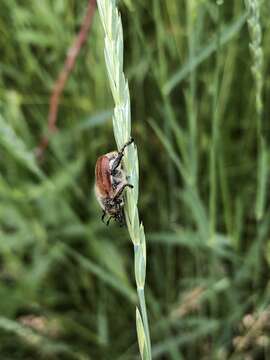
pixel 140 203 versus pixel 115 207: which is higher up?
pixel 140 203

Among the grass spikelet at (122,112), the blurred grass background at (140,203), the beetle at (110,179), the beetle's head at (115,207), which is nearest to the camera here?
the grass spikelet at (122,112)

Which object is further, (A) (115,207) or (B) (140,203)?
(B) (140,203)

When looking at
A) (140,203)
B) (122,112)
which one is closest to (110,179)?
(122,112)

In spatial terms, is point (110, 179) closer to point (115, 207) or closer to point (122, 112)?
point (115, 207)

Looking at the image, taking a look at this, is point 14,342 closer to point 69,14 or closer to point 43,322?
point 43,322

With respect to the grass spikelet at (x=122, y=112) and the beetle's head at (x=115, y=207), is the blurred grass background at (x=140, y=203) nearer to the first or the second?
the beetle's head at (x=115, y=207)

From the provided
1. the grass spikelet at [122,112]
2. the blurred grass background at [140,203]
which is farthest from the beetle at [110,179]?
the blurred grass background at [140,203]

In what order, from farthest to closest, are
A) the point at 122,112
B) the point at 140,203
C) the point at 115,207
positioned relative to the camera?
1. the point at 140,203
2. the point at 115,207
3. the point at 122,112

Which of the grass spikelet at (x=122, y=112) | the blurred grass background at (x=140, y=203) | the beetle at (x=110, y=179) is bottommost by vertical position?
the grass spikelet at (x=122, y=112)

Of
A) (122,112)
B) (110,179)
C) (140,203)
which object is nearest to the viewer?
(122,112)
